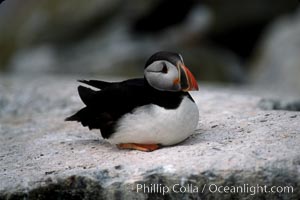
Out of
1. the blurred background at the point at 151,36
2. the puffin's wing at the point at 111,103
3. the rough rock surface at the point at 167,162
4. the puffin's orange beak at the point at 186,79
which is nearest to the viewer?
the rough rock surface at the point at 167,162

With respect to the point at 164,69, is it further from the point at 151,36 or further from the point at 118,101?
the point at 151,36

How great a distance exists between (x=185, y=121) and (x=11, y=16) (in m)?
11.0

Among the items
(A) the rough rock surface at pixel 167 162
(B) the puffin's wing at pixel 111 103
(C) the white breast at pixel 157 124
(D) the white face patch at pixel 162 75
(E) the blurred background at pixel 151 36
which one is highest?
(E) the blurred background at pixel 151 36

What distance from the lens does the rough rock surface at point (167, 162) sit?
371 centimetres

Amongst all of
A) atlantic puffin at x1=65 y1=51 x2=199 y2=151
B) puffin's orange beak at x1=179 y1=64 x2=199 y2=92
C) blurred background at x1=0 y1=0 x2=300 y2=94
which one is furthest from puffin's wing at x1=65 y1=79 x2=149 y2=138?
blurred background at x1=0 y1=0 x2=300 y2=94

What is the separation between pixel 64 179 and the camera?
388cm

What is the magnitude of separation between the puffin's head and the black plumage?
0.06m

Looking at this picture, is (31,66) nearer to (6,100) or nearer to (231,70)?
(231,70)

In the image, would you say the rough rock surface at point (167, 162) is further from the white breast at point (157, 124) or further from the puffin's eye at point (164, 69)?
the puffin's eye at point (164, 69)

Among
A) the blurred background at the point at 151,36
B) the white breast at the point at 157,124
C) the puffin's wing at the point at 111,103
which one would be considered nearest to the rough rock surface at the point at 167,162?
the white breast at the point at 157,124

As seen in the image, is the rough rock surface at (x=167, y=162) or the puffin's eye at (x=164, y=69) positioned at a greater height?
the puffin's eye at (x=164, y=69)

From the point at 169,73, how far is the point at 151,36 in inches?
326

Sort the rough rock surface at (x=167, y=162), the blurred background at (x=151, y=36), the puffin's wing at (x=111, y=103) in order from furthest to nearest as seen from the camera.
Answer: the blurred background at (x=151, y=36)
the puffin's wing at (x=111, y=103)
the rough rock surface at (x=167, y=162)

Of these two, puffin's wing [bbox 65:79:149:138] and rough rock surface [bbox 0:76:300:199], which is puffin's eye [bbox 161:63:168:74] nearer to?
puffin's wing [bbox 65:79:149:138]
